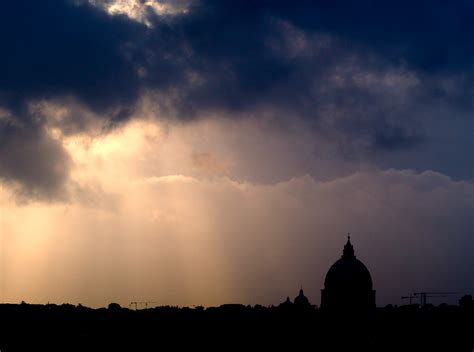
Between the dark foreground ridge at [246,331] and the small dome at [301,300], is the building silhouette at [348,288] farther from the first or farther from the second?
the small dome at [301,300]

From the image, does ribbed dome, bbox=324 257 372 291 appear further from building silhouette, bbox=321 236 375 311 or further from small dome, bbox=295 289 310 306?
small dome, bbox=295 289 310 306

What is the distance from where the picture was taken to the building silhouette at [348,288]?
434 feet

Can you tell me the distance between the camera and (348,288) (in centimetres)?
13300

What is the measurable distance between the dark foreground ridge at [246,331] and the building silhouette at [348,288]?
4.51 ft

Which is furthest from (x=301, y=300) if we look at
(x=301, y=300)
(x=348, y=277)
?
(x=348, y=277)

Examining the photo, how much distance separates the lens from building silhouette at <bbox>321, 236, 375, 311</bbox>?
132 meters

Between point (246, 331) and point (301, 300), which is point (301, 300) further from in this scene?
point (246, 331)

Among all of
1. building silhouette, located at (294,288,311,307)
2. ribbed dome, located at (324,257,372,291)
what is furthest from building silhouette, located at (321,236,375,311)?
building silhouette, located at (294,288,311,307)

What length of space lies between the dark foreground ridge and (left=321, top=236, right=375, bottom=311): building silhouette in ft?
4.51

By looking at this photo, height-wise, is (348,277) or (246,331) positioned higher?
(348,277)

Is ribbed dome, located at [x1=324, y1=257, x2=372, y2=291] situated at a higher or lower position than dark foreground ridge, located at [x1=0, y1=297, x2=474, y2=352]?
higher

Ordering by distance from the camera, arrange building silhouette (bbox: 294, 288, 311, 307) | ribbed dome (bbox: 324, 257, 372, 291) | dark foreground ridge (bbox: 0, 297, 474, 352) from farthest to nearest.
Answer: building silhouette (bbox: 294, 288, 311, 307)
ribbed dome (bbox: 324, 257, 372, 291)
dark foreground ridge (bbox: 0, 297, 474, 352)

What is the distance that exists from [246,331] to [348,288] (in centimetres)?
1640

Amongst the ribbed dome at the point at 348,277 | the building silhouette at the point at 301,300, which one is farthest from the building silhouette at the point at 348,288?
the building silhouette at the point at 301,300
